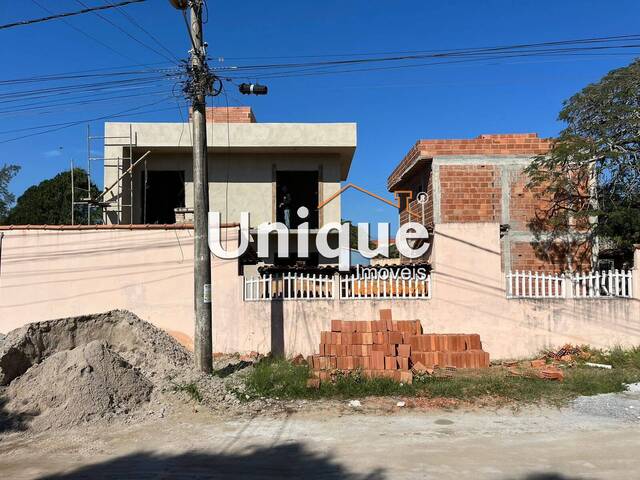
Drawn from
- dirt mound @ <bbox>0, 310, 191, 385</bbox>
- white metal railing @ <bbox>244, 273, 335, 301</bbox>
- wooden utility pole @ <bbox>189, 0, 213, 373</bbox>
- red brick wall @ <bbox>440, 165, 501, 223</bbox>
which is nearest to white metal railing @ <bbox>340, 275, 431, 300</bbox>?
white metal railing @ <bbox>244, 273, 335, 301</bbox>

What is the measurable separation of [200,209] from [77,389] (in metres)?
3.04

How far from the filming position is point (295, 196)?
56.4 feet

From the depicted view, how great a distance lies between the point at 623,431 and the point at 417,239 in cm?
596

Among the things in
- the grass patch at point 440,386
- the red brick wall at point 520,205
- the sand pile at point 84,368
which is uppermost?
the red brick wall at point 520,205

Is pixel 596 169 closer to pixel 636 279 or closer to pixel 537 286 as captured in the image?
pixel 636 279

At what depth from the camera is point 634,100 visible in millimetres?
12523

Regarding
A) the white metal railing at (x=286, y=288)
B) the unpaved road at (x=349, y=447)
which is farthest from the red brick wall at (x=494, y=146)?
the unpaved road at (x=349, y=447)

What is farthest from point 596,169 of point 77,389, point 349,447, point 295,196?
point 77,389

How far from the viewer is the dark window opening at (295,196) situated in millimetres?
16688

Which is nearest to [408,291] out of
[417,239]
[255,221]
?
[417,239]

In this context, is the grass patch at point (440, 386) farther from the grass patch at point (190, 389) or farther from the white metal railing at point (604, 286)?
Answer: the white metal railing at point (604, 286)

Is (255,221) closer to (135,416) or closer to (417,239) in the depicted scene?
(417,239)

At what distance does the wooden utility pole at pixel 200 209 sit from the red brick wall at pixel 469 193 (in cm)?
794

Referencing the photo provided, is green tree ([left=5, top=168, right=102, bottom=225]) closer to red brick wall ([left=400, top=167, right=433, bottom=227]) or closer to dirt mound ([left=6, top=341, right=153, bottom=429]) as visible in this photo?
red brick wall ([left=400, top=167, right=433, bottom=227])
